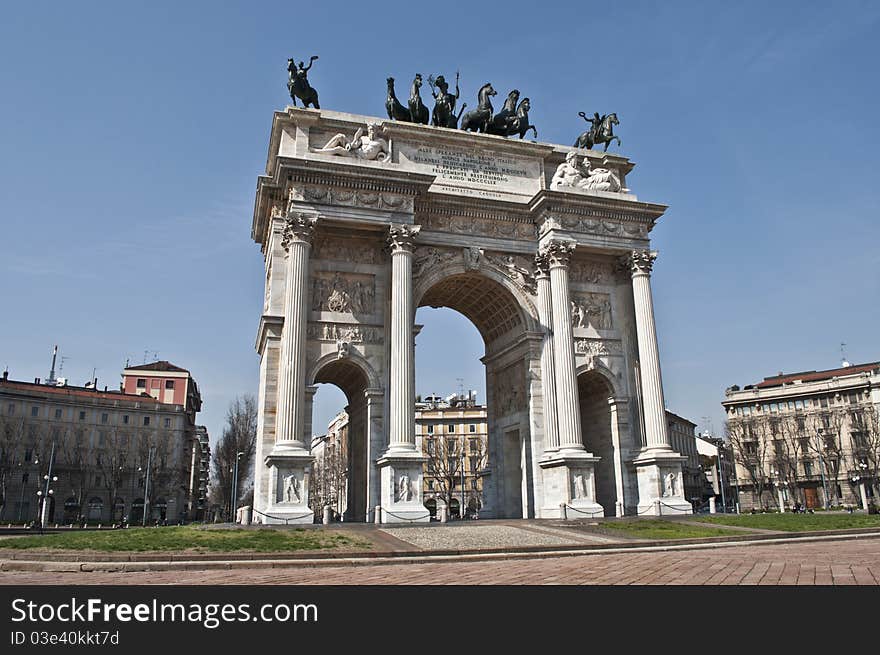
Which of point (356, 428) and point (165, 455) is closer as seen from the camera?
point (356, 428)

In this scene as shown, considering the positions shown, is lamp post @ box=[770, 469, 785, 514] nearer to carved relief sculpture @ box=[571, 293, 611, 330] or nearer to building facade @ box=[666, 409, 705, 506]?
building facade @ box=[666, 409, 705, 506]

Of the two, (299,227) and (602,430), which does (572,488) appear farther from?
(299,227)

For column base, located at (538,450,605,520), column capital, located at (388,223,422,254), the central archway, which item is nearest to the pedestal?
the central archway

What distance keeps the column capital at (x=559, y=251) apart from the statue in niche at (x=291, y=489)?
51.2 ft

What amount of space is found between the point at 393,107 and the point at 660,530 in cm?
2349

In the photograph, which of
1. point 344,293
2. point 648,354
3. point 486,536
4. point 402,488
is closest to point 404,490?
point 402,488

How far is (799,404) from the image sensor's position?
79500 mm

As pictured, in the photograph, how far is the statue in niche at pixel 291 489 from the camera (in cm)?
2691

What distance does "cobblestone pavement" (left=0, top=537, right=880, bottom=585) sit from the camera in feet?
34.8

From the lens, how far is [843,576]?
33.9 feet

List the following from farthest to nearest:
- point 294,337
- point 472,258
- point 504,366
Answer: point 504,366
point 472,258
point 294,337

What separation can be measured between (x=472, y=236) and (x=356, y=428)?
10.8 metres
